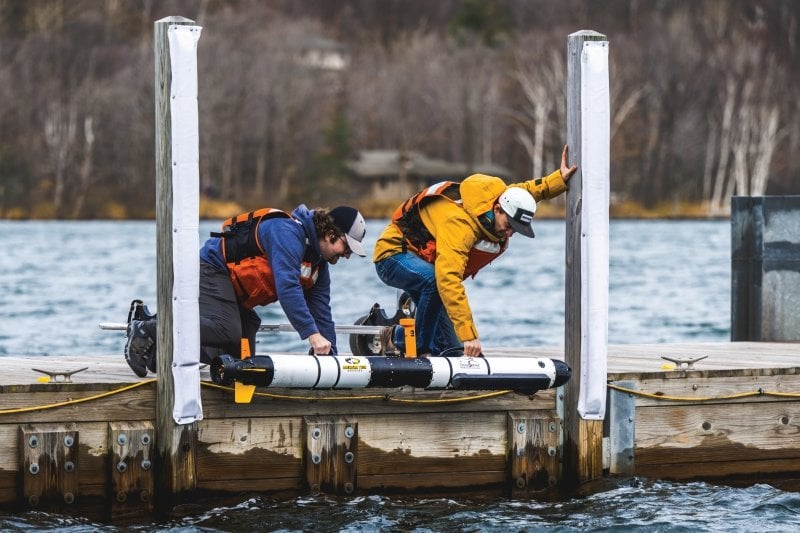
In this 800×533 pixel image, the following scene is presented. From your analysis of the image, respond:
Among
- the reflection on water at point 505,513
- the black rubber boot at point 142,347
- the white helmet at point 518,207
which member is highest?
the white helmet at point 518,207

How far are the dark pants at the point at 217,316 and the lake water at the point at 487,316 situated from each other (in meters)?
0.94

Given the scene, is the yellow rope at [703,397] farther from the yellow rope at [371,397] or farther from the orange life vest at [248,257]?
the orange life vest at [248,257]

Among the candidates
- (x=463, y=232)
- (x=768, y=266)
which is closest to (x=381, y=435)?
(x=463, y=232)

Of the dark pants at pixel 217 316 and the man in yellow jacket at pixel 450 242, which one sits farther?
the man in yellow jacket at pixel 450 242

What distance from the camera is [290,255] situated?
8586 mm

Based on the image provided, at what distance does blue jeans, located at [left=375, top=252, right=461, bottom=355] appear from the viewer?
9.46 metres

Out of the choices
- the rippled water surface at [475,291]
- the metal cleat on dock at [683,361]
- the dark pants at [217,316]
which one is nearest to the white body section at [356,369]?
the dark pants at [217,316]

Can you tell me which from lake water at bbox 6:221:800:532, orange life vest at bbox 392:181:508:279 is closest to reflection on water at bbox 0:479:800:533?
lake water at bbox 6:221:800:532

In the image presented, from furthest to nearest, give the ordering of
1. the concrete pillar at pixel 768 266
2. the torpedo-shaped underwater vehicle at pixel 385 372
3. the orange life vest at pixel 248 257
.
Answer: the concrete pillar at pixel 768 266 < the orange life vest at pixel 248 257 < the torpedo-shaped underwater vehicle at pixel 385 372

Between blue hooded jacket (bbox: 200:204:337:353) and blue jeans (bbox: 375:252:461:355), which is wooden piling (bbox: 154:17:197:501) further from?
blue jeans (bbox: 375:252:461:355)

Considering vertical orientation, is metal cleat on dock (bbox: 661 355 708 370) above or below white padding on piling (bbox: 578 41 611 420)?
below

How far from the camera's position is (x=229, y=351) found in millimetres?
8891

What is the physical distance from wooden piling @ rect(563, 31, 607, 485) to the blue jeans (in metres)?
0.96

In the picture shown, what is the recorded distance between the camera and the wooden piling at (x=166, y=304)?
8031mm
